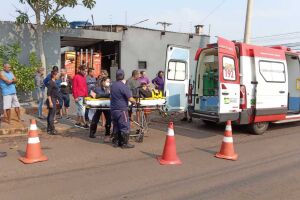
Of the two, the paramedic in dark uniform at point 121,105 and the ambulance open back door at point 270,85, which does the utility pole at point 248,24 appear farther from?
the paramedic in dark uniform at point 121,105

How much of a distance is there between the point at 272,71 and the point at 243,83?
1.19 m

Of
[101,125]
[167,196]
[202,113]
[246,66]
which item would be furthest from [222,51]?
[167,196]

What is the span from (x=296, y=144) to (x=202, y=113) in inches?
98.8

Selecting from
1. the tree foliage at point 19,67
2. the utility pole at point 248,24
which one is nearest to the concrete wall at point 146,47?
the utility pole at point 248,24

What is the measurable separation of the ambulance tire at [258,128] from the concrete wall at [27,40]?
28.6 feet

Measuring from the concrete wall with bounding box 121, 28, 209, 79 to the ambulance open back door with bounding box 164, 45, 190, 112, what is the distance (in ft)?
16.6

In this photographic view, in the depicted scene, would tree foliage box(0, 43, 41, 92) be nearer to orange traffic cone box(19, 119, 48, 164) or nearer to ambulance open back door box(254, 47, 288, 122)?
orange traffic cone box(19, 119, 48, 164)

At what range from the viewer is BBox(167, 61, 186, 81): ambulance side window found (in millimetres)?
11602

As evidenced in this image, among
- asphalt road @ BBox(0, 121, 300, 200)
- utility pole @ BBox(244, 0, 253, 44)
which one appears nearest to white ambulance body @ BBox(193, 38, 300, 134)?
asphalt road @ BBox(0, 121, 300, 200)

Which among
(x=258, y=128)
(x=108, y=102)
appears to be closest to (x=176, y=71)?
(x=258, y=128)

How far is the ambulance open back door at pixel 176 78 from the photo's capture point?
1155 centimetres

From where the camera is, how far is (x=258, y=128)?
10016 millimetres

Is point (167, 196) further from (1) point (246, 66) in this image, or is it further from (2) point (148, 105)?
(1) point (246, 66)

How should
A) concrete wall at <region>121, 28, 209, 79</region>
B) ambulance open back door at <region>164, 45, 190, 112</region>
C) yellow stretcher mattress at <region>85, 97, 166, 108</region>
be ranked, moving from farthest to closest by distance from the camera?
1. concrete wall at <region>121, 28, 209, 79</region>
2. ambulance open back door at <region>164, 45, 190, 112</region>
3. yellow stretcher mattress at <region>85, 97, 166, 108</region>
